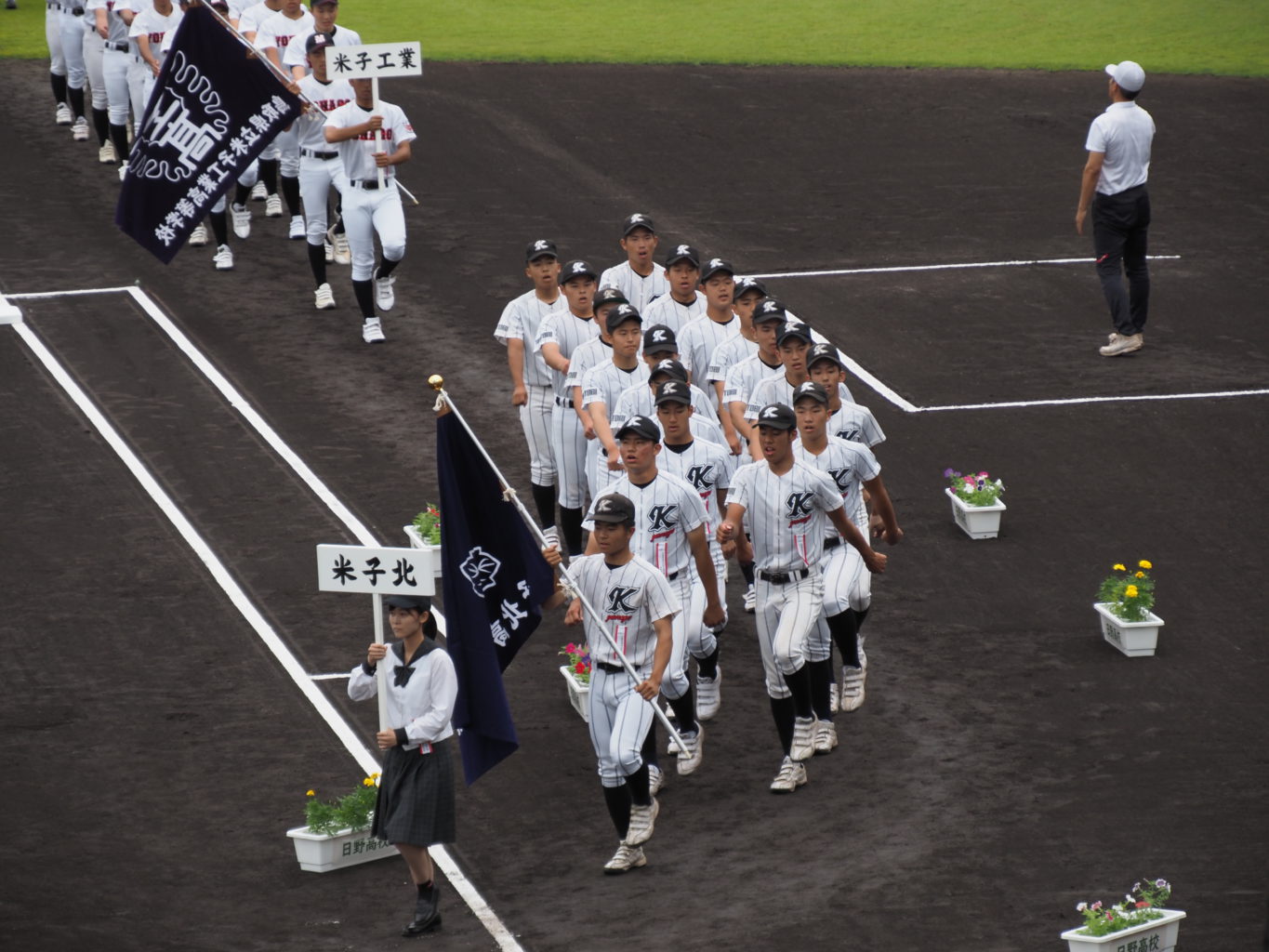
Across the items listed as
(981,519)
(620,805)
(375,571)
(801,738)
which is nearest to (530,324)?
(981,519)

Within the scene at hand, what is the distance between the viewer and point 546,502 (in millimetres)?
14109

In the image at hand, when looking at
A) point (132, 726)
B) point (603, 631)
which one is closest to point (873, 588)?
point (603, 631)

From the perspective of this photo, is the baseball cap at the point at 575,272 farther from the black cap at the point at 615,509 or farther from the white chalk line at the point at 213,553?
the black cap at the point at 615,509

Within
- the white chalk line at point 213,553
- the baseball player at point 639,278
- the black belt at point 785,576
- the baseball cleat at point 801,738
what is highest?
the baseball player at point 639,278

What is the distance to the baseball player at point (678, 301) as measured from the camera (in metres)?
13.7

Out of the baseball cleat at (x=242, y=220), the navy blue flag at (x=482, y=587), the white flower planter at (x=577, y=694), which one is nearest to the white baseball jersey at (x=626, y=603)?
the navy blue flag at (x=482, y=587)

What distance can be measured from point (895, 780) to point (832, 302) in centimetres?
898

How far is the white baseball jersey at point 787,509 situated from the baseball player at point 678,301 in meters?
2.91

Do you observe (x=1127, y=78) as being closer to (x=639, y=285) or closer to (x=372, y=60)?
(x=639, y=285)

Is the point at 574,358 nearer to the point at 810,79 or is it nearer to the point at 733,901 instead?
the point at 733,901

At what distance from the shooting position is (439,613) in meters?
13.4

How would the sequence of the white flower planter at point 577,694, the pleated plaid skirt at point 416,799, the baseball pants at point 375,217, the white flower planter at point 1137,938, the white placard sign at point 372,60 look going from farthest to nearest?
the baseball pants at point 375,217 < the white placard sign at point 372,60 < the white flower planter at point 577,694 < the pleated plaid skirt at point 416,799 < the white flower planter at point 1137,938

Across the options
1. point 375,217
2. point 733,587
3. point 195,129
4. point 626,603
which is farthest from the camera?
point 375,217

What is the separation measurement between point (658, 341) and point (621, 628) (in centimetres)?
267
